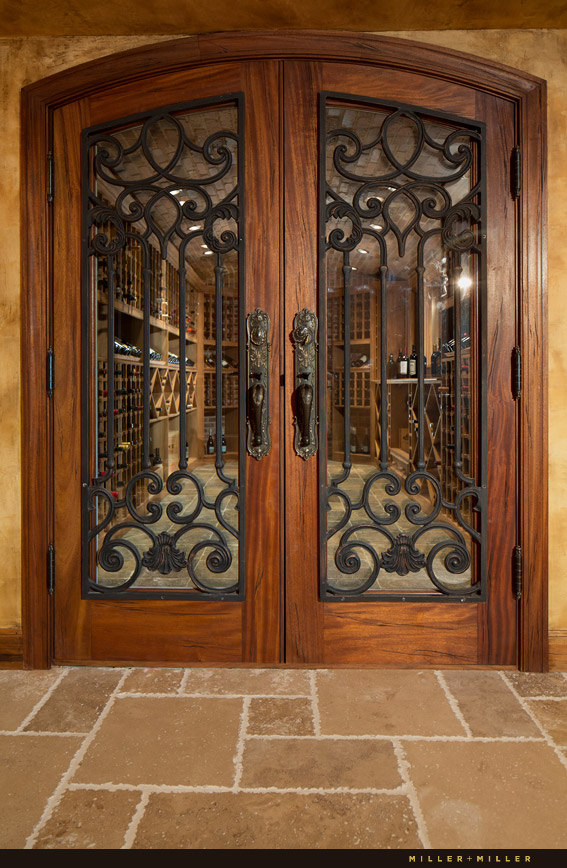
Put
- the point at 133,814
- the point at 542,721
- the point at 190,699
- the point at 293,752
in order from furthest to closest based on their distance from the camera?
the point at 190,699 → the point at 542,721 → the point at 293,752 → the point at 133,814

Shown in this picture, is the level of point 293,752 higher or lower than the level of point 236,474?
lower

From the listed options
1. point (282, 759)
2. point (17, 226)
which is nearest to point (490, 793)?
point (282, 759)

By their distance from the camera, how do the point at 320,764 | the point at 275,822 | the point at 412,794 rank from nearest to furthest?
the point at 275,822, the point at 412,794, the point at 320,764

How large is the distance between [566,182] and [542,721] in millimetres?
1888

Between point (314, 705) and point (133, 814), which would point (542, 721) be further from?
point (133, 814)

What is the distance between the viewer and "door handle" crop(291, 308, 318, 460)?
7.02 feet

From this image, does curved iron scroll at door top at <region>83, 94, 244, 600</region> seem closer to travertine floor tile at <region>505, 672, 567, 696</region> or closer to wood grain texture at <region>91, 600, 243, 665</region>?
wood grain texture at <region>91, 600, 243, 665</region>

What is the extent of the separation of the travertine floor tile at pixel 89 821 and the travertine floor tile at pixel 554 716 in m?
1.22

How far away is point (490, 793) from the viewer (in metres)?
1.46

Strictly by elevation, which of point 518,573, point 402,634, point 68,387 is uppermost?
point 68,387

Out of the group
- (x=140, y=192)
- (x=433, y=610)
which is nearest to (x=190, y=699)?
(x=433, y=610)

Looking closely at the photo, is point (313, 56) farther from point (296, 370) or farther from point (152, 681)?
point (152, 681)

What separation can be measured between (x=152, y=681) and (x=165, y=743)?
39 cm

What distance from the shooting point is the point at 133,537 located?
2.23 meters
